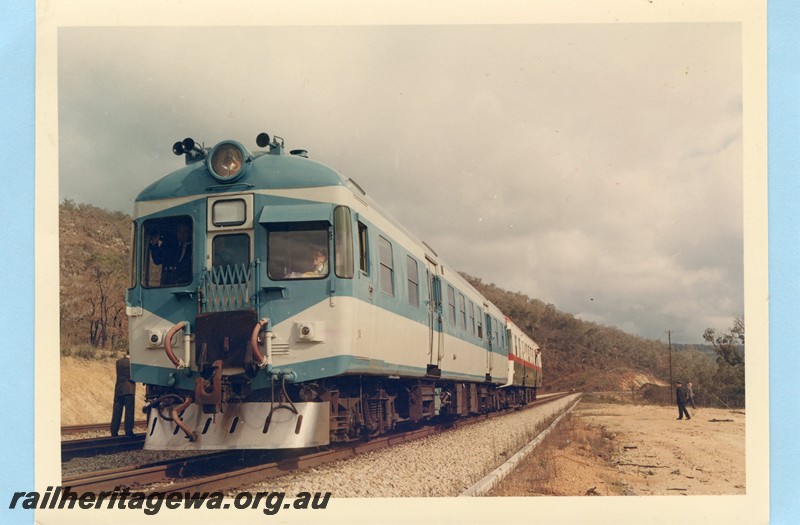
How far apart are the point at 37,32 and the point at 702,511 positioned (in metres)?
8.66

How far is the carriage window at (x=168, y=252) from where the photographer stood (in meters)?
8.24

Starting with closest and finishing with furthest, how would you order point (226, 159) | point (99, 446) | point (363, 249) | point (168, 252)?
1. point (226, 159)
2. point (168, 252)
3. point (363, 249)
4. point (99, 446)

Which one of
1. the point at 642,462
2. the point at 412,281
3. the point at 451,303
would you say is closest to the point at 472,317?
the point at 451,303

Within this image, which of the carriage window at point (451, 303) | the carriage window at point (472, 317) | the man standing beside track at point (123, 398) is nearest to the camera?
the man standing beside track at point (123, 398)

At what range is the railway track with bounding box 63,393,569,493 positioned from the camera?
24.2ft

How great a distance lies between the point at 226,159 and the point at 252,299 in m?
1.59

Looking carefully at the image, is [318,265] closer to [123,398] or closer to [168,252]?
[168,252]

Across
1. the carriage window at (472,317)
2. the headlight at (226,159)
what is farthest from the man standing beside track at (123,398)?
the carriage window at (472,317)

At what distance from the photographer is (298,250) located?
8.05m

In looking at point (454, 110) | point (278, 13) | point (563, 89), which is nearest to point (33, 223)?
point (278, 13)

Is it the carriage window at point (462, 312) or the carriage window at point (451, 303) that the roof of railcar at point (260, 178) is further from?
the carriage window at point (462, 312)

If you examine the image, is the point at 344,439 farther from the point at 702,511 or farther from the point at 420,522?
the point at 702,511

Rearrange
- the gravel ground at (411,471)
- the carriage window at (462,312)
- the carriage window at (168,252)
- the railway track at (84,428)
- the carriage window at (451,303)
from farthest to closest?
the carriage window at (462,312)
the carriage window at (451,303)
the railway track at (84,428)
the carriage window at (168,252)
the gravel ground at (411,471)

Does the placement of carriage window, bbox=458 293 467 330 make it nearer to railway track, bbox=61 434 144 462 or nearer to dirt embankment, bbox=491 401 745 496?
dirt embankment, bbox=491 401 745 496
